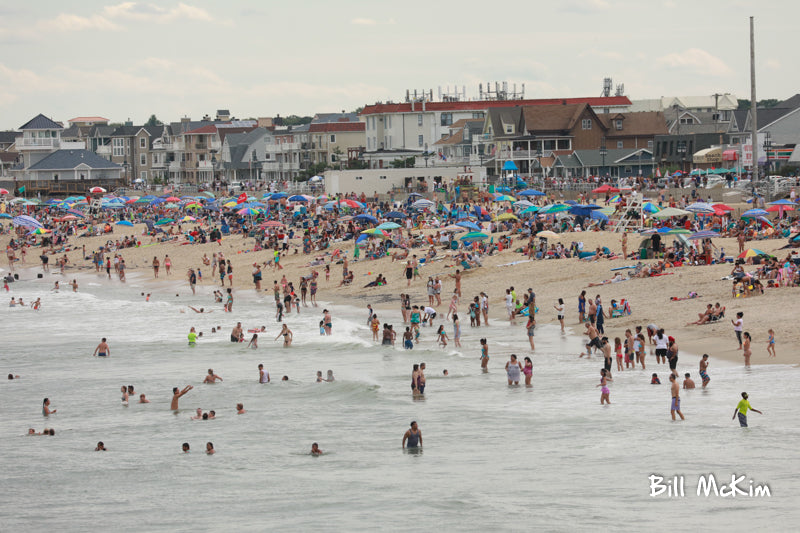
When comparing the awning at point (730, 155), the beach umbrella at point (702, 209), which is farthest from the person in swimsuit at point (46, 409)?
the awning at point (730, 155)

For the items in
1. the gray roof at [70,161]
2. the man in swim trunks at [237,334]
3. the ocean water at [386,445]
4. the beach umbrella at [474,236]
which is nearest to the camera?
the ocean water at [386,445]

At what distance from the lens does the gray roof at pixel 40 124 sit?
104562 millimetres

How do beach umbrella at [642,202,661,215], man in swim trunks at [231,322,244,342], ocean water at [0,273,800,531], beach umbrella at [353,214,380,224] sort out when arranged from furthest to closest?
beach umbrella at [353,214,380,224], beach umbrella at [642,202,661,215], man in swim trunks at [231,322,244,342], ocean water at [0,273,800,531]

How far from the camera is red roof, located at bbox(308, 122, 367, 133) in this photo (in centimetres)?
9438

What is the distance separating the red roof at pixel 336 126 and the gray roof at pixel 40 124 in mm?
29433

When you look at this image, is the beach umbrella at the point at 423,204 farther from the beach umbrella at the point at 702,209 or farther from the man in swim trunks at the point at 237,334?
the man in swim trunks at the point at 237,334

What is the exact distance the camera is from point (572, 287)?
33.0 meters

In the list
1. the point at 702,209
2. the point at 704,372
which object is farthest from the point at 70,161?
the point at 704,372

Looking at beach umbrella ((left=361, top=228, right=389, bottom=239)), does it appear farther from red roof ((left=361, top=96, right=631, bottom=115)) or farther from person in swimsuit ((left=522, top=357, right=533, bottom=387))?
red roof ((left=361, top=96, right=631, bottom=115))

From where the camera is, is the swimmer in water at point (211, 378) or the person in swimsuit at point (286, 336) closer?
the swimmer in water at point (211, 378)

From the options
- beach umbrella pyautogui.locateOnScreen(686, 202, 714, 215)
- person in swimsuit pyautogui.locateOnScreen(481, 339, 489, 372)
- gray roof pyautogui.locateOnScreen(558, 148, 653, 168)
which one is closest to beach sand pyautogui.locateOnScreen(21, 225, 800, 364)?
beach umbrella pyautogui.locateOnScreen(686, 202, 714, 215)

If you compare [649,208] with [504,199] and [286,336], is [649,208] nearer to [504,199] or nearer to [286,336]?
[504,199]

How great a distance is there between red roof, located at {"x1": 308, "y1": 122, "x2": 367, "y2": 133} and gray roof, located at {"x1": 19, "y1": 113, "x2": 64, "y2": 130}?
29433mm

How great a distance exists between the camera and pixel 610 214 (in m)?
42.5
